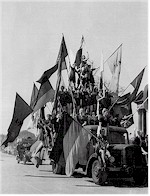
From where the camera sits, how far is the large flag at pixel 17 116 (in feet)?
38.7

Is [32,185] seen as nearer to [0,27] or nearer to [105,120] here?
[105,120]

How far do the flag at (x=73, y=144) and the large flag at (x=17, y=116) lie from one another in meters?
1.69

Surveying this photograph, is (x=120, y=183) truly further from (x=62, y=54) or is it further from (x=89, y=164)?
(x=62, y=54)

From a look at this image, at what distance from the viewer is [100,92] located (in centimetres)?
1344

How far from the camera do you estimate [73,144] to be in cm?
1097

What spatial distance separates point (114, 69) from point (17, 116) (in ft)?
14.1

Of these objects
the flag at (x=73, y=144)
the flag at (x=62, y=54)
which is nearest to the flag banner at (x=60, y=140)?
the flag at (x=73, y=144)

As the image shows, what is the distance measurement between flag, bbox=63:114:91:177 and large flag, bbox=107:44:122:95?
3037mm

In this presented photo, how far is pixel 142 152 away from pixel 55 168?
11.9ft

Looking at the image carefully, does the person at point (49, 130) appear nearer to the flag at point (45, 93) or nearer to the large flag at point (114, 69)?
the flag at point (45, 93)

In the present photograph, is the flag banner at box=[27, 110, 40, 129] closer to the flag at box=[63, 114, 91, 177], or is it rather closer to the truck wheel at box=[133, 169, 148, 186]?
the flag at box=[63, 114, 91, 177]

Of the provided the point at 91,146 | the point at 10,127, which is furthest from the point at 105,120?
the point at 10,127

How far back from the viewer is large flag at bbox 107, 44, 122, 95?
528 inches

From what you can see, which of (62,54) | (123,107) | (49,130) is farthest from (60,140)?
(62,54)
